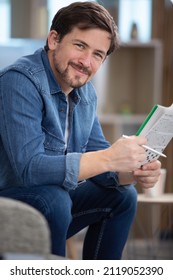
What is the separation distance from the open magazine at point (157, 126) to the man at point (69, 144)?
0.04 metres

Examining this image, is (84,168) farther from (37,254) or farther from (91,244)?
(37,254)

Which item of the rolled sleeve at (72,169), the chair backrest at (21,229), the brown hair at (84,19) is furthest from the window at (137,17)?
the chair backrest at (21,229)

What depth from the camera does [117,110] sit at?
439 centimetres

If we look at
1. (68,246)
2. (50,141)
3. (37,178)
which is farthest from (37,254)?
(68,246)

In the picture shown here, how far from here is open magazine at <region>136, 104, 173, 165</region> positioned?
189cm

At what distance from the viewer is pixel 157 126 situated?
1919 millimetres

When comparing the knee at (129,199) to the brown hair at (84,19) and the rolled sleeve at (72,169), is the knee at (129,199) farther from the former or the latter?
the brown hair at (84,19)

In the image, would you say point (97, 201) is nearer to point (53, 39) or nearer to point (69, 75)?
point (69, 75)

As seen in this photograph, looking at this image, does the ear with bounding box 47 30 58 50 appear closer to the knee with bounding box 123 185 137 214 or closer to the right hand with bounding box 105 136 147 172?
the right hand with bounding box 105 136 147 172

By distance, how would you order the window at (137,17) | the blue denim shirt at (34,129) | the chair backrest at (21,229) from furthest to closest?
1. the window at (137,17)
2. the blue denim shirt at (34,129)
3. the chair backrest at (21,229)

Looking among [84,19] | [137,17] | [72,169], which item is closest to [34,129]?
[72,169]

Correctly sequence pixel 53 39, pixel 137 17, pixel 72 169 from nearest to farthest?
1. pixel 72 169
2. pixel 53 39
3. pixel 137 17

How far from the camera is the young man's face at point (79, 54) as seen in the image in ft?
6.60

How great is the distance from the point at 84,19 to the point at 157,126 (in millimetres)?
425
